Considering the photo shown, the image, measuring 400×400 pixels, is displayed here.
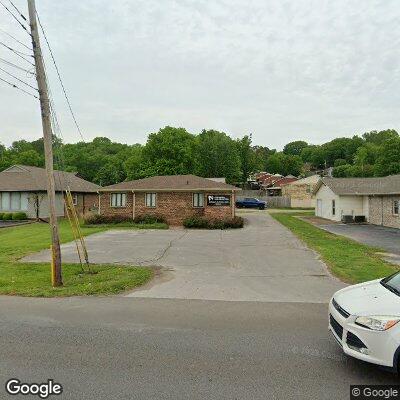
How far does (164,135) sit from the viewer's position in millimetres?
61844

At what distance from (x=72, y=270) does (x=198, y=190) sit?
17.4 m

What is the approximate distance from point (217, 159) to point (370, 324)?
211ft

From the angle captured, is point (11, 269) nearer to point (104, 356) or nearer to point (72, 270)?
point (72, 270)

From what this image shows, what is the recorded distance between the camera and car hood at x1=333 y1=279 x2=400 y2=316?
4.89 meters

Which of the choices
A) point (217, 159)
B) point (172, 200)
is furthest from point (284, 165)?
point (172, 200)

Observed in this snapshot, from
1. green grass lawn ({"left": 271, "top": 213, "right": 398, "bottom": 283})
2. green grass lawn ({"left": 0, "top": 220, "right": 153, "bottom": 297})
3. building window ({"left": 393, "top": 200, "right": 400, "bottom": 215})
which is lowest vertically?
green grass lawn ({"left": 271, "top": 213, "right": 398, "bottom": 283})

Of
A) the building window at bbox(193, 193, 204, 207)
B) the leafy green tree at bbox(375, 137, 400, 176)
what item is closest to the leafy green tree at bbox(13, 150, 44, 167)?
the building window at bbox(193, 193, 204, 207)

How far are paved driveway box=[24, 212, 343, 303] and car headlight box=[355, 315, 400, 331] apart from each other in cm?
377

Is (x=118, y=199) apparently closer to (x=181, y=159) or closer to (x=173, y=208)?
(x=173, y=208)

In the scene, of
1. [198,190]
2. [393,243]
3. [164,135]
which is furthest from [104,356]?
[164,135]

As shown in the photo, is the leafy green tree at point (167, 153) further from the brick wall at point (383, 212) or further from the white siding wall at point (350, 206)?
the brick wall at point (383, 212)

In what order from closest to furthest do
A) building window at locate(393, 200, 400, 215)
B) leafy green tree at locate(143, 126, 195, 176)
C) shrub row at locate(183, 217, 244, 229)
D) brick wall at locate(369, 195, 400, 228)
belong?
shrub row at locate(183, 217, 244, 229) → building window at locate(393, 200, 400, 215) → brick wall at locate(369, 195, 400, 228) → leafy green tree at locate(143, 126, 195, 176)

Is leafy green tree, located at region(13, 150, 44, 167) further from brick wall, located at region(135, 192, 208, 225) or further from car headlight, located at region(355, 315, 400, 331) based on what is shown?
car headlight, located at region(355, 315, 400, 331)

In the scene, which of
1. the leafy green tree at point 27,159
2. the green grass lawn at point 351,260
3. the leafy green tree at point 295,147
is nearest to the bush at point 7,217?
the green grass lawn at point 351,260
